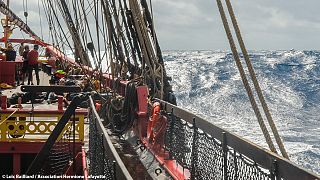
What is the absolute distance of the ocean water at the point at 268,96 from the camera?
31728 mm

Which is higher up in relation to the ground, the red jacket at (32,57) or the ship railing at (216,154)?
the red jacket at (32,57)

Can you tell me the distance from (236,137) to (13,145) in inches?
263

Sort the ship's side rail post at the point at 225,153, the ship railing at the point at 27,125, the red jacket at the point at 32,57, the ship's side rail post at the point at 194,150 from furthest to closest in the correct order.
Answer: the red jacket at the point at 32,57, the ship railing at the point at 27,125, the ship's side rail post at the point at 194,150, the ship's side rail post at the point at 225,153

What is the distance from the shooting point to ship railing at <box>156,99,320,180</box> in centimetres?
443

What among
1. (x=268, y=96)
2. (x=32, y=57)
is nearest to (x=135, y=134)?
(x=32, y=57)

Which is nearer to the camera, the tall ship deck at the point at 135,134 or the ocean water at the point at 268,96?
the tall ship deck at the point at 135,134

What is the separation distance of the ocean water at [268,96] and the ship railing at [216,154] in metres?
17.0

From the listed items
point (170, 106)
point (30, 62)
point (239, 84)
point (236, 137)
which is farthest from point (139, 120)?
point (239, 84)

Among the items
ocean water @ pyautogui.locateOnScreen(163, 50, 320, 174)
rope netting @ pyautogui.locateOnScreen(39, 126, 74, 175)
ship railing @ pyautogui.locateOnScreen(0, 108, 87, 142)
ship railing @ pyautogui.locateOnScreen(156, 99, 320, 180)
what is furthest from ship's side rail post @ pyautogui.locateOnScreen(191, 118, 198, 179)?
ocean water @ pyautogui.locateOnScreen(163, 50, 320, 174)

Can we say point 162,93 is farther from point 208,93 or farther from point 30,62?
point 208,93

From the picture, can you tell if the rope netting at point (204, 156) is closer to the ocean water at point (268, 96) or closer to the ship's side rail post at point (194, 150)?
the ship's side rail post at point (194, 150)

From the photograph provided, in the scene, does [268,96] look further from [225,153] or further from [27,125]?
[225,153]

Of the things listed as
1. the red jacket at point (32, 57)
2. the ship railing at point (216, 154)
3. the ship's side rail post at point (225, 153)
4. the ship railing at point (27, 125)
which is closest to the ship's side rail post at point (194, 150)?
the ship railing at point (216, 154)

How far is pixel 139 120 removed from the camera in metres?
9.48
